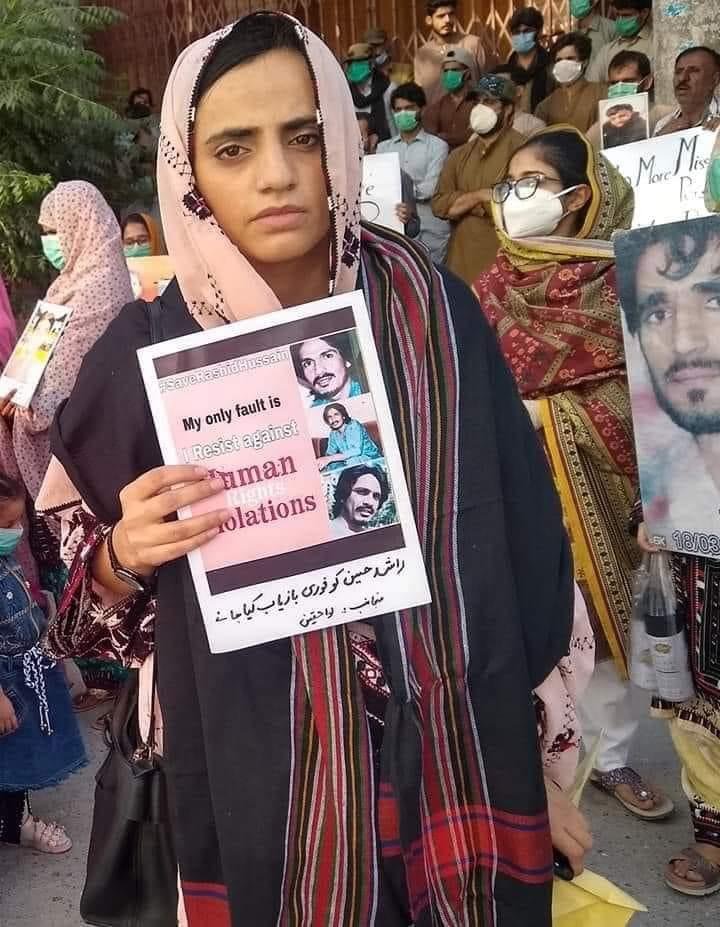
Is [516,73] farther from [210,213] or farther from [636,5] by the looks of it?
[210,213]

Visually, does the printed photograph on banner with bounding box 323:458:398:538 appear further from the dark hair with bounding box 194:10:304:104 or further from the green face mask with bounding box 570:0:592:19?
the green face mask with bounding box 570:0:592:19

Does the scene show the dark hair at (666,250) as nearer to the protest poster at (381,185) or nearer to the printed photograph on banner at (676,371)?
the printed photograph on banner at (676,371)

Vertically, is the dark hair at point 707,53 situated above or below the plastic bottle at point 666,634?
above

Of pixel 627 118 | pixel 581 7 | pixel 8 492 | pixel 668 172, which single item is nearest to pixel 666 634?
pixel 8 492

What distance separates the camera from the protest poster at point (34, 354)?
10.6 feet

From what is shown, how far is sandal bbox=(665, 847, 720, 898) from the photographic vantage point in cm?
235

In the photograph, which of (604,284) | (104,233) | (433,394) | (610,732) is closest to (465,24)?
(104,233)

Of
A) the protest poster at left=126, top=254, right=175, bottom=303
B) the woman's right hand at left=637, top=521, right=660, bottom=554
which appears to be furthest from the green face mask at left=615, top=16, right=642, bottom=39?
the woman's right hand at left=637, top=521, right=660, bottom=554

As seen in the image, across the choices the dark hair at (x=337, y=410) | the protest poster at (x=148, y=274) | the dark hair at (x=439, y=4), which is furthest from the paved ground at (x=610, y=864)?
the dark hair at (x=439, y=4)

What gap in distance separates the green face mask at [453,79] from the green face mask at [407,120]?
56 centimetres

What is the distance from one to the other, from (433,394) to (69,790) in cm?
256

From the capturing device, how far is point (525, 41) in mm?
6812

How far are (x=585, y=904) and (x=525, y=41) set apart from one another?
658 centimetres

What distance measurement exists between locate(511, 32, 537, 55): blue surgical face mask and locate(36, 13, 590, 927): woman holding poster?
618 cm
